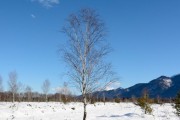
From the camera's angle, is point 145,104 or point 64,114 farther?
point 64,114

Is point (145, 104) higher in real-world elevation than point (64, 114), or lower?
higher

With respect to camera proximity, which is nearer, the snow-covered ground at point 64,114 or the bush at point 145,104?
the snow-covered ground at point 64,114

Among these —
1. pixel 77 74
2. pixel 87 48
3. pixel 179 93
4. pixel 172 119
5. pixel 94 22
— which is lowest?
pixel 172 119

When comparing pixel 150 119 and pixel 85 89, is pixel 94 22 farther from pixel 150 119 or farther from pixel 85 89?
pixel 150 119

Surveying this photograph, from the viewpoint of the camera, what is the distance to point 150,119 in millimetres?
30359

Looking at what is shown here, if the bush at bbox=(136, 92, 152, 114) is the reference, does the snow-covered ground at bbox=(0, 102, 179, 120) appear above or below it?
below

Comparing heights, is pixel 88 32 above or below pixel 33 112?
above

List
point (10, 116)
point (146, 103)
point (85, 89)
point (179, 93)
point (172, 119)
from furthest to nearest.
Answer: point (146, 103)
point (10, 116)
point (172, 119)
point (179, 93)
point (85, 89)

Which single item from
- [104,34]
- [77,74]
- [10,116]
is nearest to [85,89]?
[77,74]

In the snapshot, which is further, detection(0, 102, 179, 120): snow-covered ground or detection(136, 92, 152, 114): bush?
detection(136, 92, 152, 114): bush

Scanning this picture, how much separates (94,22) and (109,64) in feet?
12.5

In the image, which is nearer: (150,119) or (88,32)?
(88,32)

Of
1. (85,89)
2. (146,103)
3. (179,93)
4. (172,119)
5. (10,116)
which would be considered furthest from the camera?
(146,103)

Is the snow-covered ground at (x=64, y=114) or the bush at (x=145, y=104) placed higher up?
the bush at (x=145, y=104)
